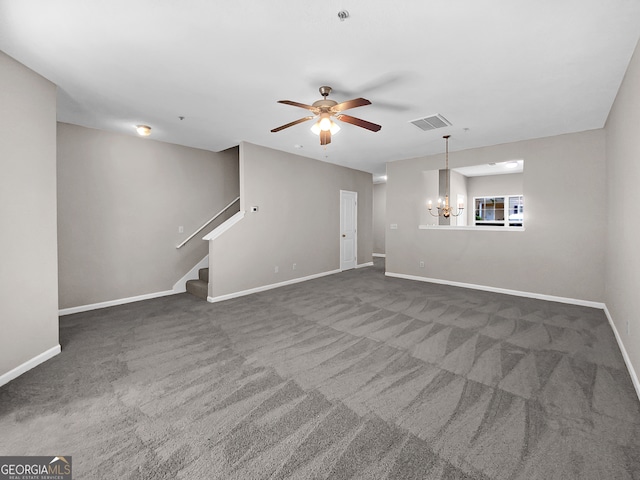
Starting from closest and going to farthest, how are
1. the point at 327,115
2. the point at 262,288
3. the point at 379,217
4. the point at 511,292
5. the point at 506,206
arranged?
the point at 327,115 < the point at 511,292 < the point at 262,288 < the point at 506,206 < the point at 379,217

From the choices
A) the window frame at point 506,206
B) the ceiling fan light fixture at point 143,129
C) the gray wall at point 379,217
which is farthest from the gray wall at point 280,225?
the window frame at point 506,206

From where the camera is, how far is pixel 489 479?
1512 mm

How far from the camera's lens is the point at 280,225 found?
6.01 metres

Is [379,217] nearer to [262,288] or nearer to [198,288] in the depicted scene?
[262,288]

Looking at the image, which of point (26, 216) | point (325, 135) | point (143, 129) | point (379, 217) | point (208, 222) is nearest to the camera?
point (26, 216)

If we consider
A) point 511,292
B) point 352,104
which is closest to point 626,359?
point 511,292

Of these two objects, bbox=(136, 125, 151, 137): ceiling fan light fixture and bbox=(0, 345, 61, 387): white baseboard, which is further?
bbox=(136, 125, 151, 137): ceiling fan light fixture

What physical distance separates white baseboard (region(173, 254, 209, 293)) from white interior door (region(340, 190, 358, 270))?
3.48m

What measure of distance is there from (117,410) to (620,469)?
125 inches


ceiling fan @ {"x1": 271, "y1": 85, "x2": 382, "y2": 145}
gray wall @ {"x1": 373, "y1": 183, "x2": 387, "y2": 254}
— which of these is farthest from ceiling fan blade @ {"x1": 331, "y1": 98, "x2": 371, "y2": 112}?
gray wall @ {"x1": 373, "y1": 183, "x2": 387, "y2": 254}

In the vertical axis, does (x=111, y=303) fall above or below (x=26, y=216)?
below

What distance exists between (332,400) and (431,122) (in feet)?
12.8

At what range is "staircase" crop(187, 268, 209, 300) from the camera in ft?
16.8

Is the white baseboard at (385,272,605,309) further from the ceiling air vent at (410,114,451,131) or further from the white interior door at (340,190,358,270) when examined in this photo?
the ceiling air vent at (410,114,451,131)
